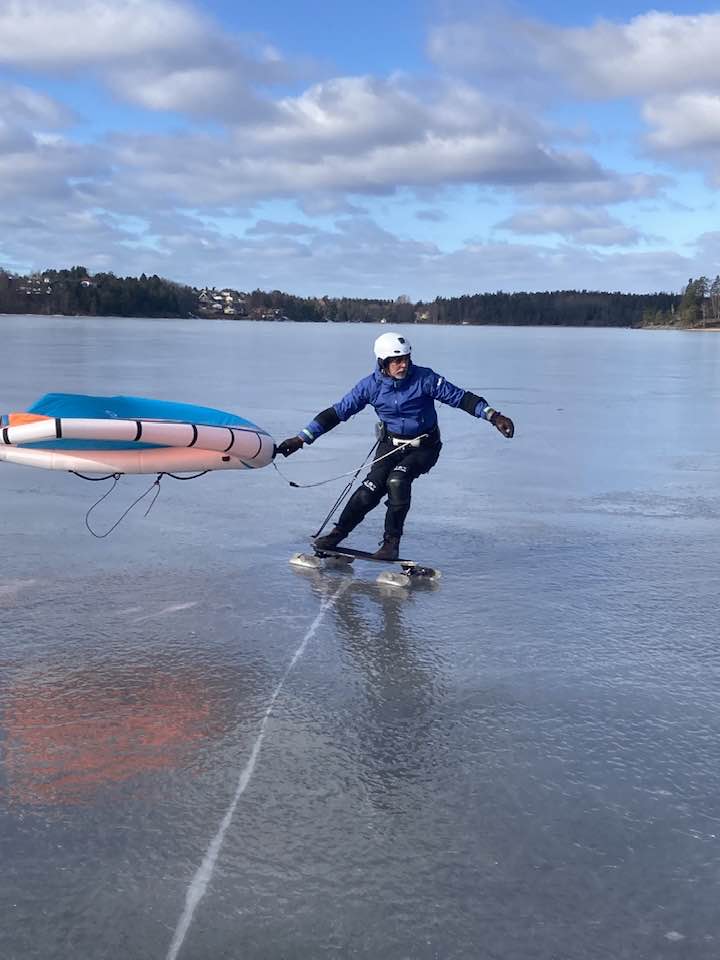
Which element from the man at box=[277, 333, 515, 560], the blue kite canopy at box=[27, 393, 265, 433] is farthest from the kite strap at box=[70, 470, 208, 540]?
the man at box=[277, 333, 515, 560]

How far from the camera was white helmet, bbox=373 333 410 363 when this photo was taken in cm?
687

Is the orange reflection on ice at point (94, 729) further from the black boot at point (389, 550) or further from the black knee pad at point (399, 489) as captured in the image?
the black knee pad at point (399, 489)

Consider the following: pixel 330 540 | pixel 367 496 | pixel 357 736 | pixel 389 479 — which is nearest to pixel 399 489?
pixel 389 479

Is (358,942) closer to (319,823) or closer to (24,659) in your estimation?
(319,823)

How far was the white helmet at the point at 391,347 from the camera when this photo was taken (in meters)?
6.87

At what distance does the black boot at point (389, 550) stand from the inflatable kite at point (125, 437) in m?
1.14

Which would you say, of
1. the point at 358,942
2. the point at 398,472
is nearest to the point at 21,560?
the point at 398,472

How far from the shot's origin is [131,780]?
360cm

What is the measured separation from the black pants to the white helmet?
70 centimetres

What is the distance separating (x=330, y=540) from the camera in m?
7.07

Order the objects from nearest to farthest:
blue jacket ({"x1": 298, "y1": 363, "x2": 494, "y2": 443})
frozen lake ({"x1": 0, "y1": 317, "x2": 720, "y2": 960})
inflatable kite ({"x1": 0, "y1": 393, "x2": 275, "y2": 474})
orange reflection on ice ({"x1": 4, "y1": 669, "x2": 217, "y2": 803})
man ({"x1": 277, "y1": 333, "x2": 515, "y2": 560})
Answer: frozen lake ({"x1": 0, "y1": 317, "x2": 720, "y2": 960})
orange reflection on ice ({"x1": 4, "y1": 669, "x2": 217, "y2": 803})
inflatable kite ({"x1": 0, "y1": 393, "x2": 275, "y2": 474})
man ({"x1": 277, "y1": 333, "x2": 515, "y2": 560})
blue jacket ({"x1": 298, "y1": 363, "x2": 494, "y2": 443})

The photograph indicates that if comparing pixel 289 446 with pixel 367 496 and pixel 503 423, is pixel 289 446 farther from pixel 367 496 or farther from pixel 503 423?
pixel 503 423

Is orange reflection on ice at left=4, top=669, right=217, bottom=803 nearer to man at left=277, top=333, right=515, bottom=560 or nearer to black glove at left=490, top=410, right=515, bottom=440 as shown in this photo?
man at left=277, top=333, right=515, bottom=560

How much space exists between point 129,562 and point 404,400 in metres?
2.23
